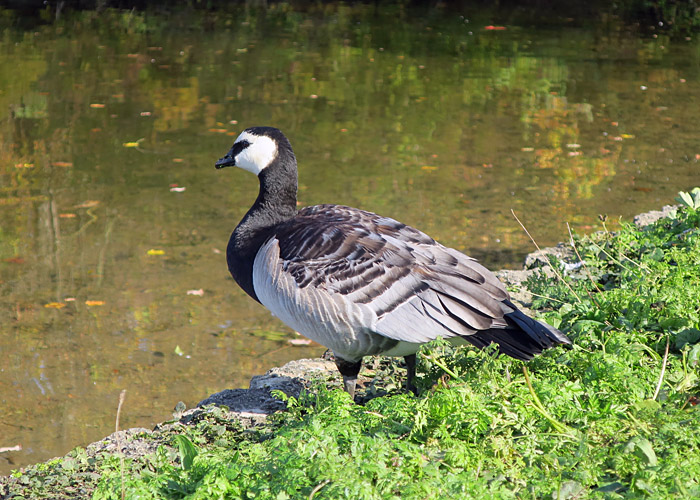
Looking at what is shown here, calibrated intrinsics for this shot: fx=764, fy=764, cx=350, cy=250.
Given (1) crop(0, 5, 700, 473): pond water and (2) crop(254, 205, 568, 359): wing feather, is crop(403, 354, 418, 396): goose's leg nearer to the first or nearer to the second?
(2) crop(254, 205, 568, 359): wing feather

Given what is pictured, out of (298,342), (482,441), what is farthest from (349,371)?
(298,342)

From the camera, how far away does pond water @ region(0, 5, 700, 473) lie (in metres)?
5.37

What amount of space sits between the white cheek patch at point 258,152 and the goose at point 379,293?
0.59 m

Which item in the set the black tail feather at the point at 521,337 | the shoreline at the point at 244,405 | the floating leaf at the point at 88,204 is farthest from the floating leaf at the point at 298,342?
the floating leaf at the point at 88,204

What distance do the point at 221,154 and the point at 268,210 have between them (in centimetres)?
498

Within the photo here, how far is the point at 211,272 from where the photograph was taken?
6539 mm

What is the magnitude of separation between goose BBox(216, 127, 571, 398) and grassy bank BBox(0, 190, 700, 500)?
5.4 inches

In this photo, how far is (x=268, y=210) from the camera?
4.59 metres

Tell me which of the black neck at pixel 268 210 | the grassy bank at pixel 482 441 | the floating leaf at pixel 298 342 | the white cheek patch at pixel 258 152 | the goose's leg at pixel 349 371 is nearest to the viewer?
the grassy bank at pixel 482 441

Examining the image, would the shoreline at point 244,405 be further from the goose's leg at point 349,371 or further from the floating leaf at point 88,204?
the floating leaf at point 88,204

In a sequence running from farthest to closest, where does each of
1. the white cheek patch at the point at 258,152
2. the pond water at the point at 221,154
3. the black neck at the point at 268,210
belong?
the pond water at the point at 221,154, the white cheek patch at the point at 258,152, the black neck at the point at 268,210

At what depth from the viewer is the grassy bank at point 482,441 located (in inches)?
95.7

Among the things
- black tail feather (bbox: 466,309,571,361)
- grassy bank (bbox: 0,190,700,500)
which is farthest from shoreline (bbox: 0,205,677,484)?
black tail feather (bbox: 466,309,571,361)

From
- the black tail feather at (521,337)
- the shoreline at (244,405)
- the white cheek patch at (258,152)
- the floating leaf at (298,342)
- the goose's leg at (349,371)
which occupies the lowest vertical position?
the floating leaf at (298,342)
